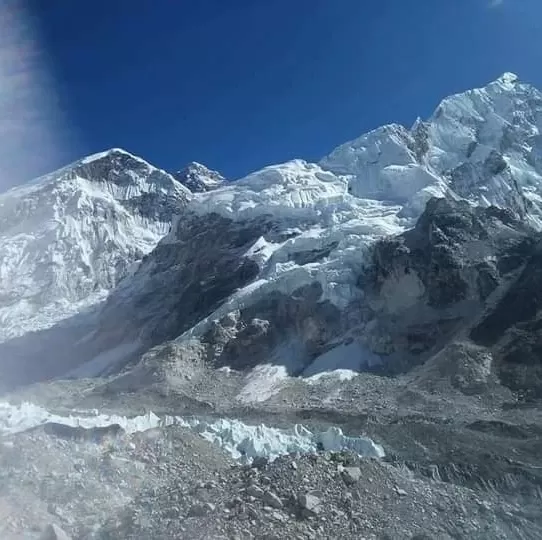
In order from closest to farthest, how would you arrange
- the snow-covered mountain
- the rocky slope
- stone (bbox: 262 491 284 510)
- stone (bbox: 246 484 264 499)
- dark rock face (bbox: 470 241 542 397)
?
stone (bbox: 262 491 284 510), stone (bbox: 246 484 264 499), the rocky slope, dark rock face (bbox: 470 241 542 397), the snow-covered mountain

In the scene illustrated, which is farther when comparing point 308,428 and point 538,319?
point 538,319

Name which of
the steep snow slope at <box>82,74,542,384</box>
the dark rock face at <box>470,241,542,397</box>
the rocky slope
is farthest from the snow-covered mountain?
the dark rock face at <box>470,241,542,397</box>

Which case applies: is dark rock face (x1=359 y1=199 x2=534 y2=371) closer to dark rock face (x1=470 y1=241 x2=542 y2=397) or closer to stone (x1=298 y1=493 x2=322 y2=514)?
dark rock face (x1=470 y1=241 x2=542 y2=397)

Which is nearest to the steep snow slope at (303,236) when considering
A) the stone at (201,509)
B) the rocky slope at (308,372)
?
the rocky slope at (308,372)

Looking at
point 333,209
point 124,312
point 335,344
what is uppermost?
point 333,209

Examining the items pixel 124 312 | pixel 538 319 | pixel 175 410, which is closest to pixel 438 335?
pixel 538 319

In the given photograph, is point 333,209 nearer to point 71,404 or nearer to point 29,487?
point 71,404

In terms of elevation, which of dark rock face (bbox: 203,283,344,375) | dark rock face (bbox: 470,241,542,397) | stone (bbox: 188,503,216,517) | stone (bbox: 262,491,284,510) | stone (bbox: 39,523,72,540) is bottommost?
stone (bbox: 262,491,284,510)

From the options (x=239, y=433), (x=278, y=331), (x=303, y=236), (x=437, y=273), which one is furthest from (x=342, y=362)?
(x=303, y=236)
